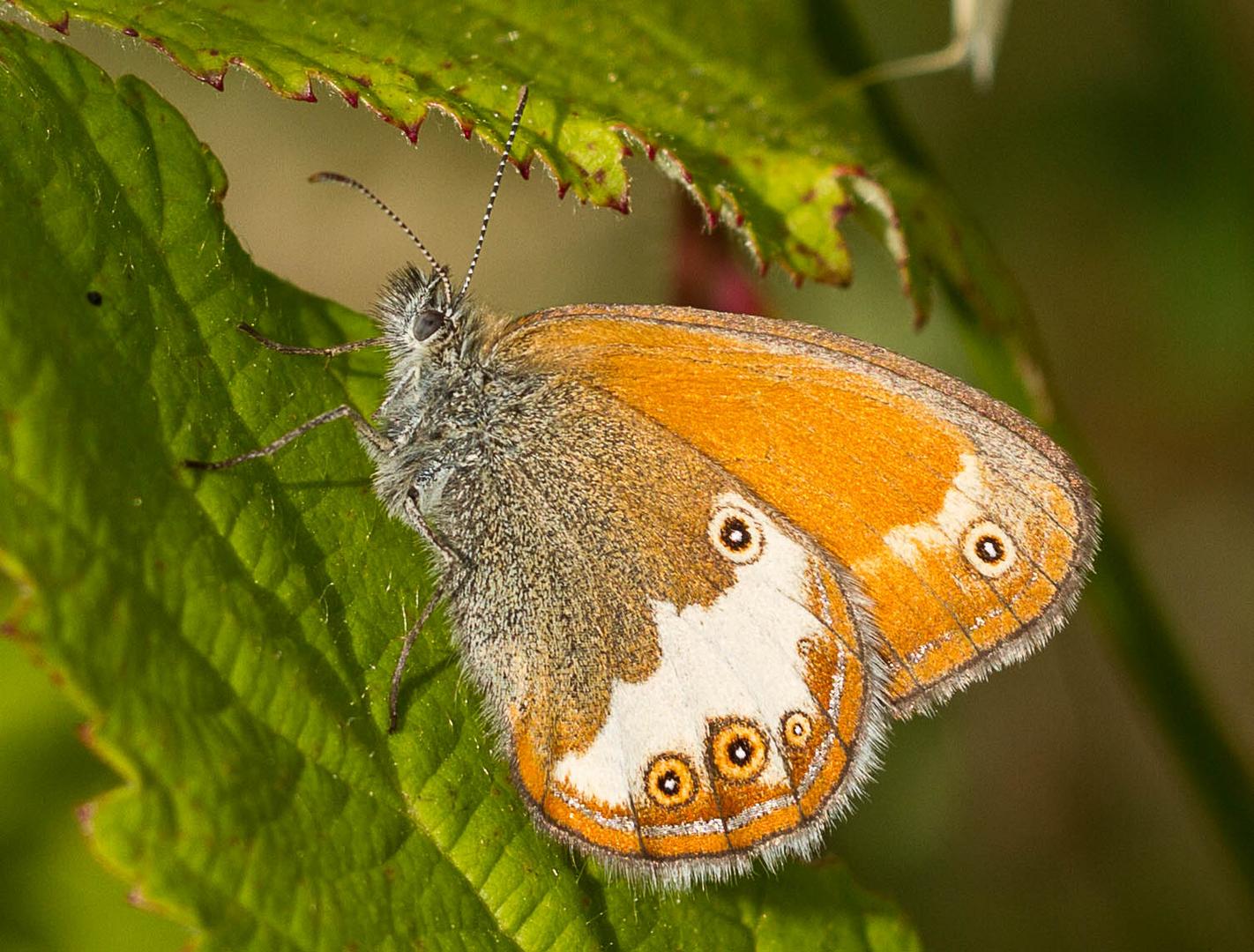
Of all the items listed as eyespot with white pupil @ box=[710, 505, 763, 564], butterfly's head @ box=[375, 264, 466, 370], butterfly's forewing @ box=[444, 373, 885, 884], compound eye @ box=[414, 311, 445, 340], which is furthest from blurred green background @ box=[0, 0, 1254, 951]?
eyespot with white pupil @ box=[710, 505, 763, 564]

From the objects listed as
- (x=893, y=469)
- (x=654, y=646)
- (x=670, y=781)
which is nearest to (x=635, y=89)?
(x=893, y=469)

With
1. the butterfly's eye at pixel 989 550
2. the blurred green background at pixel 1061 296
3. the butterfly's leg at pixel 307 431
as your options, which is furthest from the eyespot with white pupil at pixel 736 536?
the blurred green background at pixel 1061 296

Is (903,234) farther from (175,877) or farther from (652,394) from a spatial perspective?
(175,877)

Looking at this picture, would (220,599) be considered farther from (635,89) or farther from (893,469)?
(635,89)

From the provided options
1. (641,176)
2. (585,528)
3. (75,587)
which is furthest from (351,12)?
(641,176)

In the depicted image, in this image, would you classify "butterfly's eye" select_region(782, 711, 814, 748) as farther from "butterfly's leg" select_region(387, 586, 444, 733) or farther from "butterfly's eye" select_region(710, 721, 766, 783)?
"butterfly's leg" select_region(387, 586, 444, 733)

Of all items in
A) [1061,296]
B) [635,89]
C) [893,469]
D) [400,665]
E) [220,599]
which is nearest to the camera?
[220,599]
